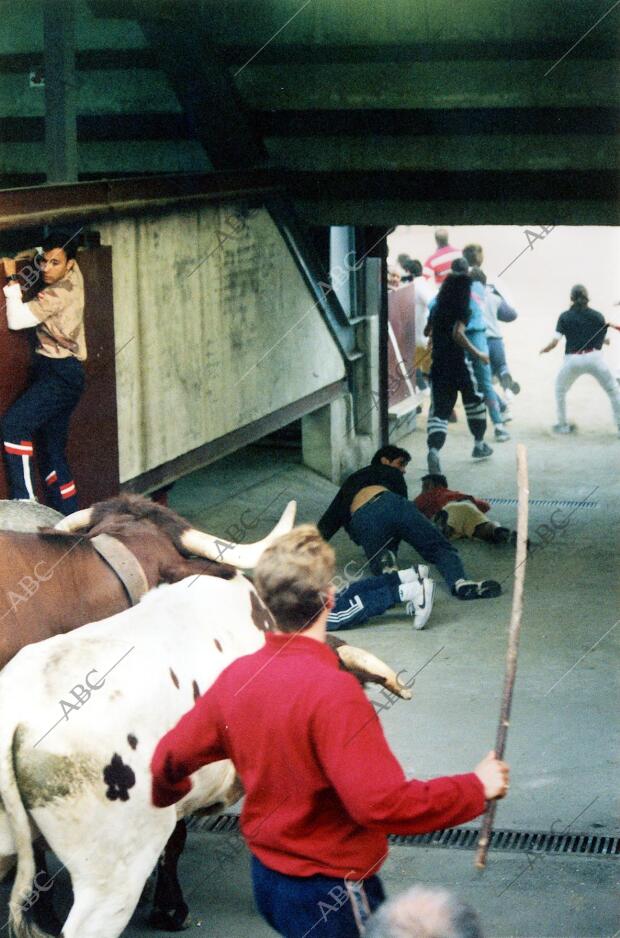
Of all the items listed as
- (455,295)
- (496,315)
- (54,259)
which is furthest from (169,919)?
(496,315)

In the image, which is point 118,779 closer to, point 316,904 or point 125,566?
point 125,566

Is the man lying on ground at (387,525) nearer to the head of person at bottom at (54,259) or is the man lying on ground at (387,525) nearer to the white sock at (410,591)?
the white sock at (410,591)

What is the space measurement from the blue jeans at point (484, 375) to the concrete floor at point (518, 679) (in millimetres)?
445

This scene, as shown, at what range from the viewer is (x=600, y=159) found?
1094cm

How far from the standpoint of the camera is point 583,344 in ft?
47.6

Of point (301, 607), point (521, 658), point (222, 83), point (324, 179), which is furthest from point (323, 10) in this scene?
point (301, 607)

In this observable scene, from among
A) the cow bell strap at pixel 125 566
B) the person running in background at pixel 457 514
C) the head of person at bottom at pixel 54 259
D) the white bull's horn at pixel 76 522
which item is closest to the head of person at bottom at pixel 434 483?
the person running in background at pixel 457 514

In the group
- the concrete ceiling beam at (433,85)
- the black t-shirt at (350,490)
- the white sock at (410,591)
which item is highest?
the concrete ceiling beam at (433,85)

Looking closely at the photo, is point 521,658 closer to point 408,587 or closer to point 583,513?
point 408,587

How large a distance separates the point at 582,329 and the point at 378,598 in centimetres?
619

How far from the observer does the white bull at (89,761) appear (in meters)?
4.41

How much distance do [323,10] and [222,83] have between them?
0.97m

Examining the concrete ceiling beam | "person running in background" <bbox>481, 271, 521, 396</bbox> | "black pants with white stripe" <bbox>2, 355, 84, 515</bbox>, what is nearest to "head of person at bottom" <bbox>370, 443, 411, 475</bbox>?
"black pants with white stripe" <bbox>2, 355, 84, 515</bbox>

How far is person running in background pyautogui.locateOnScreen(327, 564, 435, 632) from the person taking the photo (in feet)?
29.8
